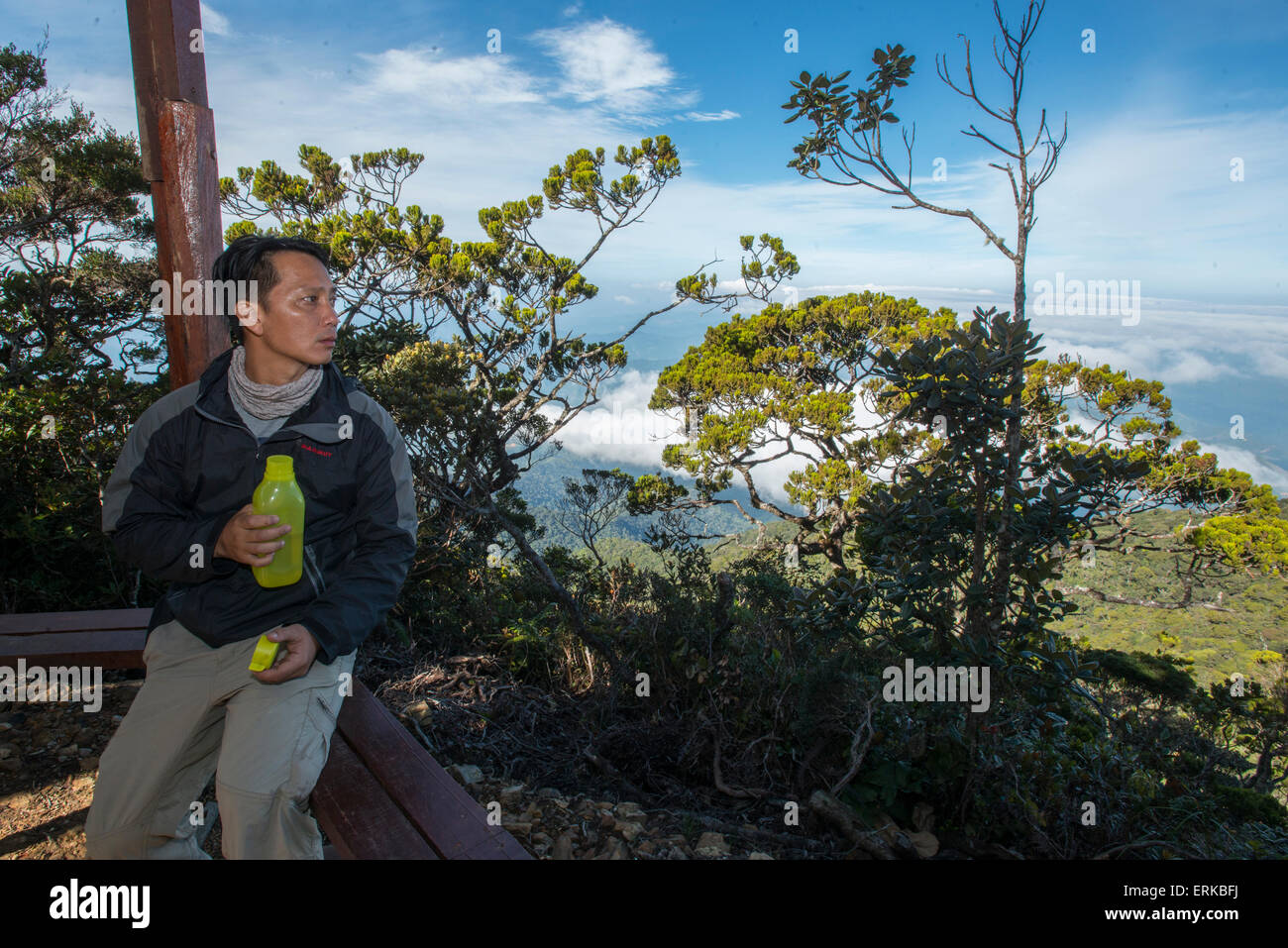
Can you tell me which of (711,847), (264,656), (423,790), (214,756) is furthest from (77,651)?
(711,847)

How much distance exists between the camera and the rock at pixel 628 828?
2.50m

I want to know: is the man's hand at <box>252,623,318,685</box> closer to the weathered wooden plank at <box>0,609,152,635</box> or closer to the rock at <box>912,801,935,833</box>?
the weathered wooden plank at <box>0,609,152,635</box>

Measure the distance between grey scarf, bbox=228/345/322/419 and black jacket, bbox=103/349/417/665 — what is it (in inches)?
0.9

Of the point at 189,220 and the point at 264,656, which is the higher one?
the point at 189,220

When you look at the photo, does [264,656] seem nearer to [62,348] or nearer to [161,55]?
[161,55]

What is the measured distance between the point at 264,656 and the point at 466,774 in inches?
56.8

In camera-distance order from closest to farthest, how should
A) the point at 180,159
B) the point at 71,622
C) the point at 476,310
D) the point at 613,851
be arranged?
the point at 613,851 → the point at 180,159 → the point at 71,622 → the point at 476,310

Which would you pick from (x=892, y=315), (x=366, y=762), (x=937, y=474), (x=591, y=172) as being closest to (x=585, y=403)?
(x=591, y=172)

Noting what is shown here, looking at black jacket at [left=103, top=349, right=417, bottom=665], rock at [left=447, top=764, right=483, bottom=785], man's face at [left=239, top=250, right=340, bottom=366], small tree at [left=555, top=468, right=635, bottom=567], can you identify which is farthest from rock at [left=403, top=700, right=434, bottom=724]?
small tree at [left=555, top=468, right=635, bottom=567]

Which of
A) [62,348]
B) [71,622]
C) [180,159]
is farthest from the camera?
[62,348]

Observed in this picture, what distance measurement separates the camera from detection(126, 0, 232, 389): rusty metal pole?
2.44 metres

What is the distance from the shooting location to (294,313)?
198 cm
